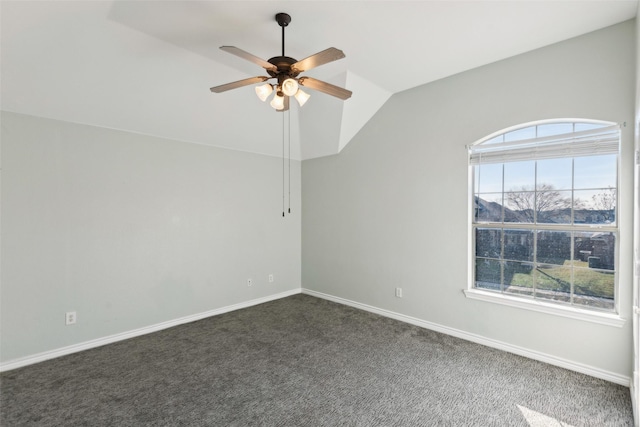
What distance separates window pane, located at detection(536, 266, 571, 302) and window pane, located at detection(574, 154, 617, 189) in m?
0.79

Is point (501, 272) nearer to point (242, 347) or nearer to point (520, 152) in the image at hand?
point (520, 152)

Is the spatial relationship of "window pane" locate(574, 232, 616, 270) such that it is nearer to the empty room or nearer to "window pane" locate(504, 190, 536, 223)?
the empty room

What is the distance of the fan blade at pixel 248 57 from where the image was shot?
1909mm

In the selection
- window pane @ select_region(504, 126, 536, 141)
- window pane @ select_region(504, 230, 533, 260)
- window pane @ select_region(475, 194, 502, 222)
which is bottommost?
window pane @ select_region(504, 230, 533, 260)

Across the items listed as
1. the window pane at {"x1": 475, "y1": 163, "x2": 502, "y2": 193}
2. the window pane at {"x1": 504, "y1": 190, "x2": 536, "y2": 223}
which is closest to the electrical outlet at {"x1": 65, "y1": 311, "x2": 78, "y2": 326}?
the window pane at {"x1": 475, "y1": 163, "x2": 502, "y2": 193}

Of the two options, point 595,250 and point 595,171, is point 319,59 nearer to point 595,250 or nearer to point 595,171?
point 595,171

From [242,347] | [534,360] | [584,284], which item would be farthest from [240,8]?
[534,360]

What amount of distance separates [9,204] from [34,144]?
0.59 metres

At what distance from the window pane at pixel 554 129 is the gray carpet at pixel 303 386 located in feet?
6.97

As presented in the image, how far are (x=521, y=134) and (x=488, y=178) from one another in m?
0.51

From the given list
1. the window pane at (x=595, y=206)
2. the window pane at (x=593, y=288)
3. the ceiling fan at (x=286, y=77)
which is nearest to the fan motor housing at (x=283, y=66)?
the ceiling fan at (x=286, y=77)

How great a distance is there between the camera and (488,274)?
10.8ft

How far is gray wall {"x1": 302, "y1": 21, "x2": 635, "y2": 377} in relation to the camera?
2.50 m

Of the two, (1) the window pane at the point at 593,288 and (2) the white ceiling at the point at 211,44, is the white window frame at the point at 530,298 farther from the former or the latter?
(2) the white ceiling at the point at 211,44
